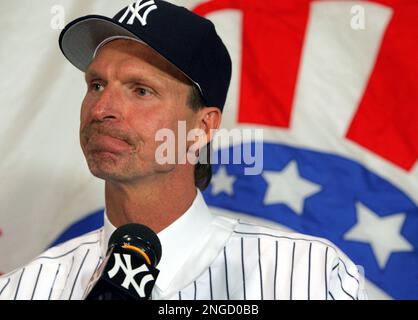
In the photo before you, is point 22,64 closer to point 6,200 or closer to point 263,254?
point 6,200

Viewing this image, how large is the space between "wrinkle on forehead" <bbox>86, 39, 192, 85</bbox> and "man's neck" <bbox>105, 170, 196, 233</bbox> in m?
0.17

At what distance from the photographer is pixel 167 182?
1326mm

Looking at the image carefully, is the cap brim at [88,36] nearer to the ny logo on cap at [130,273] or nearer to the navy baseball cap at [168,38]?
the navy baseball cap at [168,38]

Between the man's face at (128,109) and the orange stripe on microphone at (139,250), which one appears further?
the man's face at (128,109)

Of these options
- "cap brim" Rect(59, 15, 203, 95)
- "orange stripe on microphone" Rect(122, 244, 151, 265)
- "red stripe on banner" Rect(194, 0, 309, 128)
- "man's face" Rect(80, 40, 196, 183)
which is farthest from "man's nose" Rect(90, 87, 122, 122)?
"red stripe on banner" Rect(194, 0, 309, 128)

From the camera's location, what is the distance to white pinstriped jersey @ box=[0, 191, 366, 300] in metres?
1.26

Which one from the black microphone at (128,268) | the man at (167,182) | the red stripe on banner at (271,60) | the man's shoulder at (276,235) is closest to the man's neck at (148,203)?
the man at (167,182)

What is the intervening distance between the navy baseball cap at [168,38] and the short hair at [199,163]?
10mm

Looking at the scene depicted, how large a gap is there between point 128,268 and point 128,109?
1.44 ft

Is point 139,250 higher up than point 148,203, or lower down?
higher up

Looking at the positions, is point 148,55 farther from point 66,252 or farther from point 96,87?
point 66,252

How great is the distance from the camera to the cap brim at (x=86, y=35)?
1.33 metres

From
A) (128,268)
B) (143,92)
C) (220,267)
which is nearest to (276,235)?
(220,267)

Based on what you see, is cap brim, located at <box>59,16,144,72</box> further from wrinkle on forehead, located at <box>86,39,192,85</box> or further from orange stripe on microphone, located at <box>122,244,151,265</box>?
orange stripe on microphone, located at <box>122,244,151,265</box>
